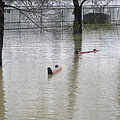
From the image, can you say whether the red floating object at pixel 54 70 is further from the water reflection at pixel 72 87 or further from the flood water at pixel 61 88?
the water reflection at pixel 72 87

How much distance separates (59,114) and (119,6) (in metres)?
50.6

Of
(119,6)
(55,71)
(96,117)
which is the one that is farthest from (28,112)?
(119,6)

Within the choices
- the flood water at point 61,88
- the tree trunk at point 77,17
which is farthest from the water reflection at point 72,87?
the tree trunk at point 77,17

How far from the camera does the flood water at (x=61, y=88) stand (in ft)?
30.8

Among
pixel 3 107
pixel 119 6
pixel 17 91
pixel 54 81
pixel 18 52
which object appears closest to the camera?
pixel 3 107

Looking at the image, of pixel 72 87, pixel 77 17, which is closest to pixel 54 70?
pixel 72 87

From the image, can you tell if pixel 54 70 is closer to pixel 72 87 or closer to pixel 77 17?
pixel 72 87

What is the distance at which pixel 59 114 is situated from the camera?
9258 millimetres

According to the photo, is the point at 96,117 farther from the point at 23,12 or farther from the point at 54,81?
the point at 23,12

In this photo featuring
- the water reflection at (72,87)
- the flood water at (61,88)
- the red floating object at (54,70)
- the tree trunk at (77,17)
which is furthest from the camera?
the tree trunk at (77,17)

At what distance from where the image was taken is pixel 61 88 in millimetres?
12336

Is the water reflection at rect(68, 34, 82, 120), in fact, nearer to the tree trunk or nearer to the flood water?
the flood water

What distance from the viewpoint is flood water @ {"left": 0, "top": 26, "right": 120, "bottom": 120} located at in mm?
9375

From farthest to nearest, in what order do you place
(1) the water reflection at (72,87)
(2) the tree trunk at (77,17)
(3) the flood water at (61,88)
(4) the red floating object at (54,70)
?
1. (2) the tree trunk at (77,17)
2. (4) the red floating object at (54,70)
3. (1) the water reflection at (72,87)
4. (3) the flood water at (61,88)
